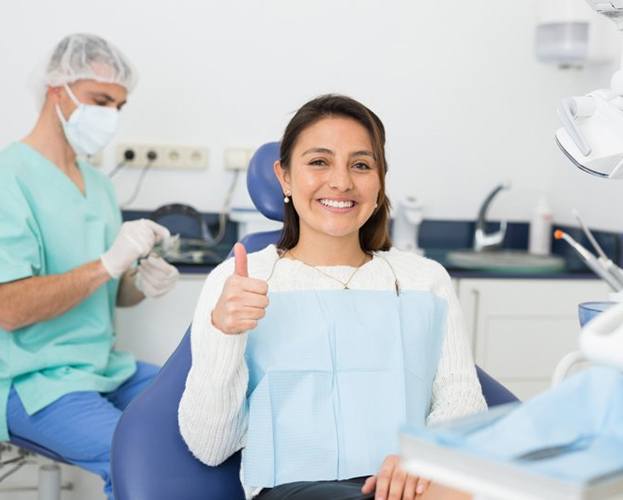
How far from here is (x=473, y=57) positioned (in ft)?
10.4

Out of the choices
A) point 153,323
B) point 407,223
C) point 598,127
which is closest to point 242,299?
point 598,127

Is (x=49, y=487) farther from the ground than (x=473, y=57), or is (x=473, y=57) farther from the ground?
(x=473, y=57)

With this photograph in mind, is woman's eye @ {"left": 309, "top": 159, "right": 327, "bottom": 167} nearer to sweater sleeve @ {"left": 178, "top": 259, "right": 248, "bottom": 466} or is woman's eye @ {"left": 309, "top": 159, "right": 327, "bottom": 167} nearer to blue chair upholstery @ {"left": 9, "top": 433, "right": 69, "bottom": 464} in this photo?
sweater sleeve @ {"left": 178, "top": 259, "right": 248, "bottom": 466}

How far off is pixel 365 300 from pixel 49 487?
3.43 ft

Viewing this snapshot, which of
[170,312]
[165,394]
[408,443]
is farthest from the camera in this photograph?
[170,312]

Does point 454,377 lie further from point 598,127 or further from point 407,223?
point 407,223

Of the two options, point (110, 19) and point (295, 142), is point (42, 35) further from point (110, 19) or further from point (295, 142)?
point (295, 142)

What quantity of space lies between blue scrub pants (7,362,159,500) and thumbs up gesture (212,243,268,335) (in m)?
0.73

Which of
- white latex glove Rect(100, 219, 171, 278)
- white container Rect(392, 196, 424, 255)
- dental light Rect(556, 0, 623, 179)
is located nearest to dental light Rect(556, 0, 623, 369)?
dental light Rect(556, 0, 623, 179)

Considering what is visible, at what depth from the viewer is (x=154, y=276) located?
2275 millimetres

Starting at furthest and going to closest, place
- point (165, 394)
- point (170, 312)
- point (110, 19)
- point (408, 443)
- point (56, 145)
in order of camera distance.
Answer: point (110, 19), point (170, 312), point (56, 145), point (165, 394), point (408, 443)

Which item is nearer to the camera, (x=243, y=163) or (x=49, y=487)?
(x=49, y=487)

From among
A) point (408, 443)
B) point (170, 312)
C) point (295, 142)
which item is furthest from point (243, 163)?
point (408, 443)

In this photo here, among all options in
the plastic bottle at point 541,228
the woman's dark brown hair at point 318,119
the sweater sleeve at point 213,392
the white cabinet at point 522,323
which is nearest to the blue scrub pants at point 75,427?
the sweater sleeve at point 213,392
